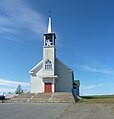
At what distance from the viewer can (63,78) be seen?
149 feet

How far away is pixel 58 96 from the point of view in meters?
37.9

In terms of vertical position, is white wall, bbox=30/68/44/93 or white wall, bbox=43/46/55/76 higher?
white wall, bbox=43/46/55/76

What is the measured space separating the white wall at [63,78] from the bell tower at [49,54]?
5.35 ft

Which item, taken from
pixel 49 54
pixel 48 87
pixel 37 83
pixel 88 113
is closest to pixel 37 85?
pixel 37 83

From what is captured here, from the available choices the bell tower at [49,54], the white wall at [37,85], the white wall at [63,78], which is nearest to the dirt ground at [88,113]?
the bell tower at [49,54]

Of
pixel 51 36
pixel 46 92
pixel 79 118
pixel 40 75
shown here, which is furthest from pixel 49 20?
pixel 79 118

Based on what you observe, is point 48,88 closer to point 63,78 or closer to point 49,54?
point 63,78

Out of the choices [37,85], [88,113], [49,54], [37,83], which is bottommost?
[88,113]

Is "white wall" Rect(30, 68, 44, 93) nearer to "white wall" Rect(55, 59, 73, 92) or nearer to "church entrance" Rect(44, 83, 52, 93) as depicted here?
"church entrance" Rect(44, 83, 52, 93)

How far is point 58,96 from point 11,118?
25.7 metres

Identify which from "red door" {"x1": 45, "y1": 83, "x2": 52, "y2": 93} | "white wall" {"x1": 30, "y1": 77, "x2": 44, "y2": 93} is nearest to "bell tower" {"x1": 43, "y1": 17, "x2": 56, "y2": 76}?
"red door" {"x1": 45, "y1": 83, "x2": 52, "y2": 93}

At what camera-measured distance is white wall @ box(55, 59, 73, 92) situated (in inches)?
1768

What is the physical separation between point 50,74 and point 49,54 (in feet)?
12.1

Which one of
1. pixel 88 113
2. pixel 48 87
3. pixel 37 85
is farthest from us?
pixel 37 85
